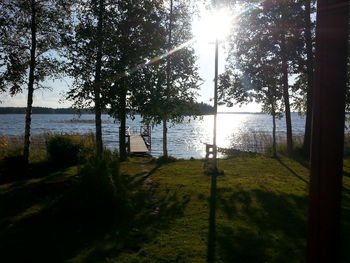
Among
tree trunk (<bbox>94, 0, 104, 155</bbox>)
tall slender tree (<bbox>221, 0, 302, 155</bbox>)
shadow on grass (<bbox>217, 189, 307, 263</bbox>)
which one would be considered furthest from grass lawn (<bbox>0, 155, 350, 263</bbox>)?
tall slender tree (<bbox>221, 0, 302, 155</bbox>)

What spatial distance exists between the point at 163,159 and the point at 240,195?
823 cm

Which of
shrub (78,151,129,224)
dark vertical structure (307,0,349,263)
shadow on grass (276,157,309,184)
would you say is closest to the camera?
dark vertical structure (307,0,349,263)

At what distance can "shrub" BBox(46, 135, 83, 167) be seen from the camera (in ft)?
50.8

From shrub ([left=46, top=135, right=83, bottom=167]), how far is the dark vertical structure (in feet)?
46.1

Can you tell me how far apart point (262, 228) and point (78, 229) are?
396cm

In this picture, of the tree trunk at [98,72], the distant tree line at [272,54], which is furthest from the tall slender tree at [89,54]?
the distant tree line at [272,54]

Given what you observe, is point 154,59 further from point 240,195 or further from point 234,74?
point 240,195

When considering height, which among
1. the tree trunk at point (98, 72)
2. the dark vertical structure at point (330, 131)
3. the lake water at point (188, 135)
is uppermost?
the tree trunk at point (98, 72)

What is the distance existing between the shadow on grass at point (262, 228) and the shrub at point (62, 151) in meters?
8.74

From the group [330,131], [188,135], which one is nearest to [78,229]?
[330,131]

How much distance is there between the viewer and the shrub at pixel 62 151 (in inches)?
609

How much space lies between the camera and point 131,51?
51.7 ft

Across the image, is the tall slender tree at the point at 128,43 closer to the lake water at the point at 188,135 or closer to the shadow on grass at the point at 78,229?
the lake water at the point at 188,135

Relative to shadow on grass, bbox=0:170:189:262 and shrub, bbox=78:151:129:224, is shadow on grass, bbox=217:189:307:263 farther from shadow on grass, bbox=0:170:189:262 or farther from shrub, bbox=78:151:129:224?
shrub, bbox=78:151:129:224
